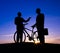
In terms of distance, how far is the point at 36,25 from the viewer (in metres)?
15.1

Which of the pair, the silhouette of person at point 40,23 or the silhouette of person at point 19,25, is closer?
the silhouette of person at point 40,23

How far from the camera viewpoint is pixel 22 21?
1747 cm

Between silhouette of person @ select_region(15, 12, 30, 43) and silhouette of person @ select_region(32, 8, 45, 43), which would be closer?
silhouette of person @ select_region(32, 8, 45, 43)

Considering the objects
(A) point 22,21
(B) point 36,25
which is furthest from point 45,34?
(A) point 22,21

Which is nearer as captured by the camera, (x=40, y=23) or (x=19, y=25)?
(x=40, y=23)
